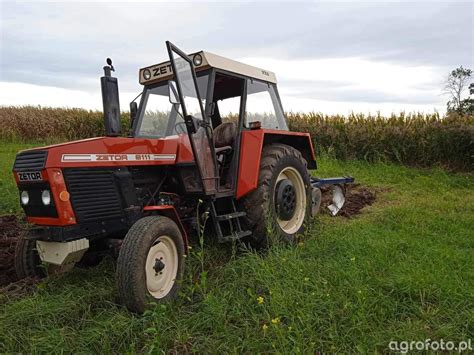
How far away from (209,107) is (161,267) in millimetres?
1566

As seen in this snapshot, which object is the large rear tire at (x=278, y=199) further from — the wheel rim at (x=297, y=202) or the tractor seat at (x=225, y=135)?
the tractor seat at (x=225, y=135)

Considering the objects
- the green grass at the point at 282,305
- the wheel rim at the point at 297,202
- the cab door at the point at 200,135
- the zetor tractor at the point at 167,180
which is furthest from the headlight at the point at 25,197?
the wheel rim at the point at 297,202

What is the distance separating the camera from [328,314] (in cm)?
263

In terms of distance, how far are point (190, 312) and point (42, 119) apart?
15.4 meters

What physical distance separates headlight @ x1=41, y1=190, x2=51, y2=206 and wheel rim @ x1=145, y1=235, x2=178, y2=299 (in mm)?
810

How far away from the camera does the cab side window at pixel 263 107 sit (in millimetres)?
4455

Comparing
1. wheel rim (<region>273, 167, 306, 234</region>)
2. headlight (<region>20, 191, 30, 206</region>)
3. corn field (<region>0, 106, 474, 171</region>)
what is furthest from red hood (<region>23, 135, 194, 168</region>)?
corn field (<region>0, 106, 474, 171</region>)

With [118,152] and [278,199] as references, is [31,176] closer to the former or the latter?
[118,152]

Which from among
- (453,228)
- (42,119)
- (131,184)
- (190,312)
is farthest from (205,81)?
(42,119)

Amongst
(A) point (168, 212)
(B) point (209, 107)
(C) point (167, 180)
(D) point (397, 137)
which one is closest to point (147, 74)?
(B) point (209, 107)

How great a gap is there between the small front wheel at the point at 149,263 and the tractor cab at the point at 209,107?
660 millimetres

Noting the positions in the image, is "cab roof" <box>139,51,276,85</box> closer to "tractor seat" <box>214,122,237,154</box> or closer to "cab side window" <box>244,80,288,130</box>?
"cab side window" <box>244,80,288,130</box>

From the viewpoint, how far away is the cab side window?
446cm

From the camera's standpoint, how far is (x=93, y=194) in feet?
9.96
